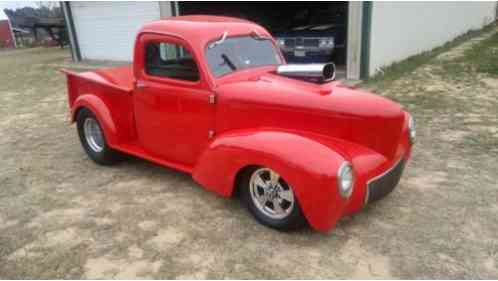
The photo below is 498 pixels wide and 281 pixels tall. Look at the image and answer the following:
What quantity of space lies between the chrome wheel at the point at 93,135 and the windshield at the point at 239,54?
6.61 feet

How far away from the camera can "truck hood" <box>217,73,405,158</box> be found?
3338 millimetres

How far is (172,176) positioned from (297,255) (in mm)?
2029

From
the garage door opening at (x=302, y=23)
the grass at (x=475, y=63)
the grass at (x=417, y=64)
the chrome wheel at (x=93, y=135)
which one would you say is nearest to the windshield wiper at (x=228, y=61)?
the chrome wheel at (x=93, y=135)

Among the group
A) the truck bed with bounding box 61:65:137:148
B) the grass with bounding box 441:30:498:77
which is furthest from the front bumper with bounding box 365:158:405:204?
the grass with bounding box 441:30:498:77

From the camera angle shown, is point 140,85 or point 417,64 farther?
point 417,64

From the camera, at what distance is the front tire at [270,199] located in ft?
10.8

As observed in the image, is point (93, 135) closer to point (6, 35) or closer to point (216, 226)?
point (216, 226)

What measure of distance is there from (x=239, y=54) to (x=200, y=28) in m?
0.45

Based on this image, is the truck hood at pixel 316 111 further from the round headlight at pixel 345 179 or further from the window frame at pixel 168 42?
the round headlight at pixel 345 179

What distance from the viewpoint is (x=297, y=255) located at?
10.3 ft

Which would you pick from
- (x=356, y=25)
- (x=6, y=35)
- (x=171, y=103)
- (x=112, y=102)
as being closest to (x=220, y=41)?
(x=171, y=103)

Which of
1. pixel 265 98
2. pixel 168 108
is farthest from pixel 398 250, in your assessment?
pixel 168 108

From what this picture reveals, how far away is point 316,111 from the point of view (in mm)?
3395

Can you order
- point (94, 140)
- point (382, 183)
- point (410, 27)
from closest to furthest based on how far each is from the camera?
1. point (382, 183)
2. point (94, 140)
3. point (410, 27)
